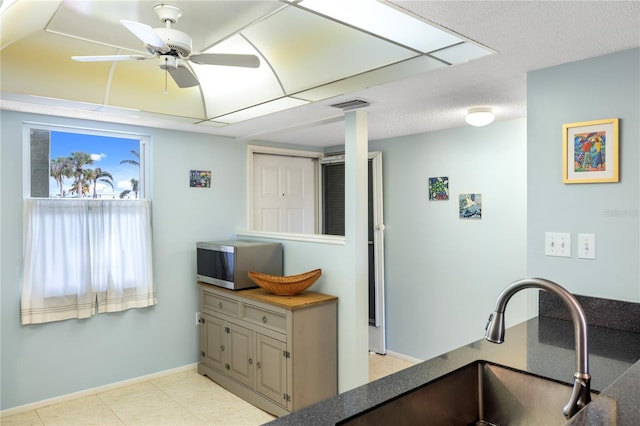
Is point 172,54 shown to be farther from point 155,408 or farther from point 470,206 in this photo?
point 470,206

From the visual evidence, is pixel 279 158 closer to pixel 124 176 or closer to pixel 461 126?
pixel 124 176

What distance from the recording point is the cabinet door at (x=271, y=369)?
10.1ft

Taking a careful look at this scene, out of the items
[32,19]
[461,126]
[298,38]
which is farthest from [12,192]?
[461,126]

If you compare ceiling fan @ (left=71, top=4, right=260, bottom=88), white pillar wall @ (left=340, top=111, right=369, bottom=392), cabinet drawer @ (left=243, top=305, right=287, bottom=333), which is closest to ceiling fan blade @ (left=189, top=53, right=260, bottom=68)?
ceiling fan @ (left=71, top=4, right=260, bottom=88)

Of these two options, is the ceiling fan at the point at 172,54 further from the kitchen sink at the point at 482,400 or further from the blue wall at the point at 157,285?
the kitchen sink at the point at 482,400

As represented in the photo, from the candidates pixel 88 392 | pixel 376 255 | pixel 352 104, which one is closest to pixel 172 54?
pixel 352 104

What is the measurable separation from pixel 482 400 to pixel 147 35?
79.3 inches

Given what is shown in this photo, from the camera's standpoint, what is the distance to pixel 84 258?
11.4 ft

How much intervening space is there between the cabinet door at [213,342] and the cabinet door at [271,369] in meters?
0.54

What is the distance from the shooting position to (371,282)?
4.61m

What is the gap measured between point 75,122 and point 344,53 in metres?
2.31

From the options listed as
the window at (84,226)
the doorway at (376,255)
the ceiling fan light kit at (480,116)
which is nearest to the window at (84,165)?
the window at (84,226)

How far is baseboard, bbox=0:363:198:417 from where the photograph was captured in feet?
10.5

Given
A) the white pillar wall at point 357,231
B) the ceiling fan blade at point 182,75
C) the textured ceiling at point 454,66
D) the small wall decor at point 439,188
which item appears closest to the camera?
the textured ceiling at point 454,66
